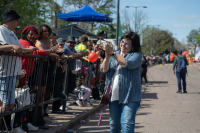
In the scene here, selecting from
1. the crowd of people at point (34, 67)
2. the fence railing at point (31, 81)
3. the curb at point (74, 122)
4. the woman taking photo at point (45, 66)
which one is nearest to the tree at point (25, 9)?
the crowd of people at point (34, 67)

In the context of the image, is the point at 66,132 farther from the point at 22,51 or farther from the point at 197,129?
the point at 197,129

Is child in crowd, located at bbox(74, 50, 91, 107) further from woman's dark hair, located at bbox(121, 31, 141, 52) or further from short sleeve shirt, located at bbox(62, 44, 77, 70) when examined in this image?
woman's dark hair, located at bbox(121, 31, 141, 52)

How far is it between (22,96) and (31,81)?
622 mm

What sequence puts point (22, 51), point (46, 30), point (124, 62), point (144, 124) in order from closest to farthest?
Answer: 1. point (124, 62)
2. point (22, 51)
3. point (46, 30)
4. point (144, 124)

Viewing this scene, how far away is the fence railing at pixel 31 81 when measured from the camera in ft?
12.9

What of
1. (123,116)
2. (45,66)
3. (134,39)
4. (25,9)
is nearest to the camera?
(123,116)

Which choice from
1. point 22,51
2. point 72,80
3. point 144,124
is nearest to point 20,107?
point 22,51

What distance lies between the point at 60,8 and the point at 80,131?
39187 mm

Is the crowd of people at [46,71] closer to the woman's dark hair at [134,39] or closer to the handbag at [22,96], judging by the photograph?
the woman's dark hair at [134,39]

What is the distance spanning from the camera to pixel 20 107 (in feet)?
14.6

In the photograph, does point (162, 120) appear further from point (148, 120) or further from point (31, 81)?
point (31, 81)

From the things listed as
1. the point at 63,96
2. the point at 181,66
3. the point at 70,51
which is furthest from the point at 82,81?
the point at 181,66

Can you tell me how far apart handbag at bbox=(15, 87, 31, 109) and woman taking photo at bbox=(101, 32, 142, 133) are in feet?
5.25

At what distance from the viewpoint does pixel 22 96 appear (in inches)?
176
